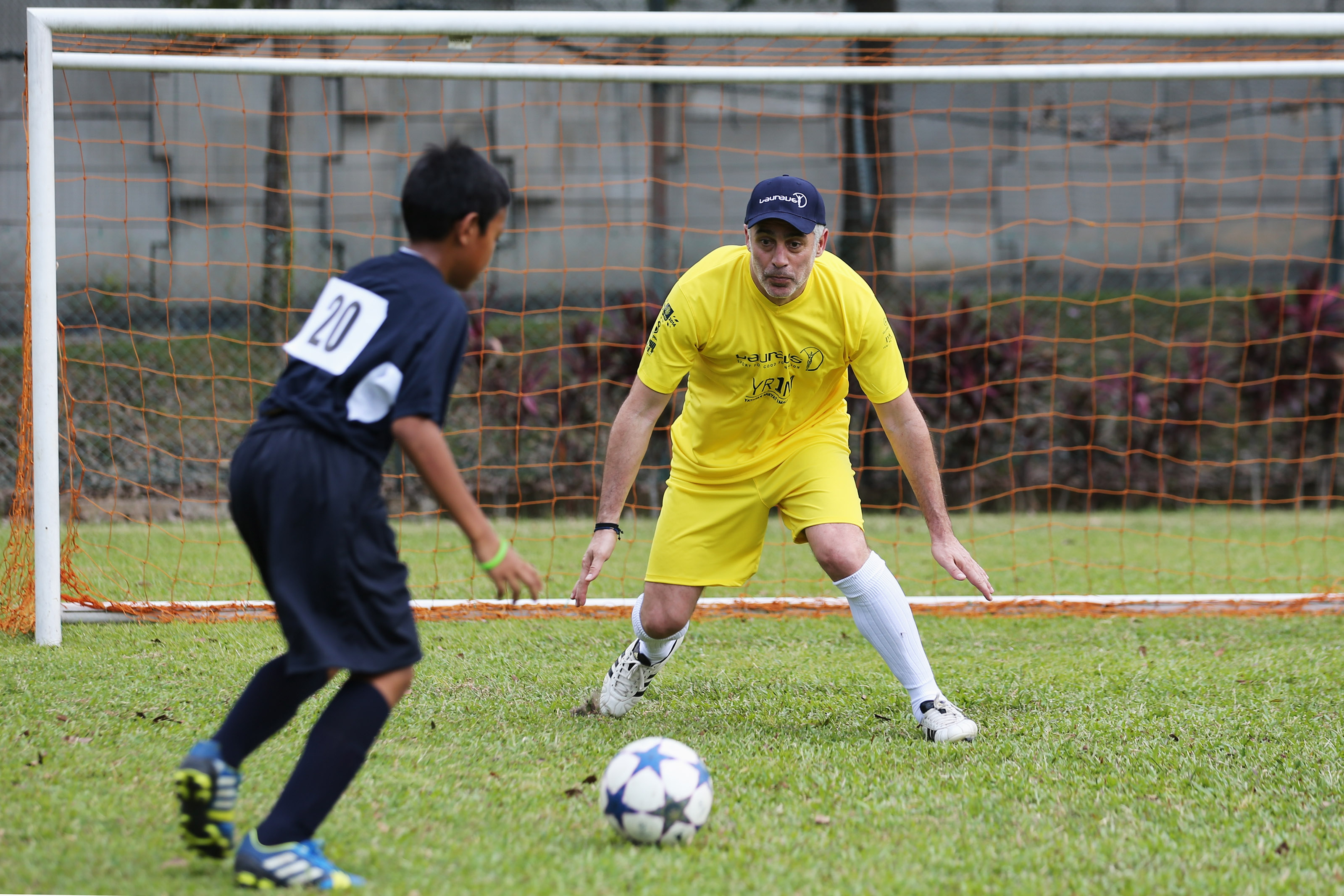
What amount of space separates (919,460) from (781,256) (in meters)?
0.77

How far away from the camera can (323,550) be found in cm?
220

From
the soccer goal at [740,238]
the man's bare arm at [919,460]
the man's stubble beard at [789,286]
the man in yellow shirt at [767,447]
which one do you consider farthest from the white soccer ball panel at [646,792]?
the soccer goal at [740,238]

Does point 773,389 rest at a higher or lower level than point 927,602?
higher

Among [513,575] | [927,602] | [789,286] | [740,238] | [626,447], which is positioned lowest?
[927,602]

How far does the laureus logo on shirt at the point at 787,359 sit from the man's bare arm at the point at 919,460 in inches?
9.5

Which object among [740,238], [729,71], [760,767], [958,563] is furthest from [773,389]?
[740,238]

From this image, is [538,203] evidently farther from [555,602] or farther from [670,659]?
[670,659]

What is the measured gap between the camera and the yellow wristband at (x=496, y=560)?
2.19m

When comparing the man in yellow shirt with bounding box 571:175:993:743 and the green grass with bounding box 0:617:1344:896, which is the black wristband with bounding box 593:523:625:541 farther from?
the green grass with bounding box 0:617:1344:896

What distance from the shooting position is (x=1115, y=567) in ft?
22.1

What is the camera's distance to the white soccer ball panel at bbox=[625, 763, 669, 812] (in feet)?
8.21

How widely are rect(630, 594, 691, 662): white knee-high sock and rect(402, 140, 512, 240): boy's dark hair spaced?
1.68 m

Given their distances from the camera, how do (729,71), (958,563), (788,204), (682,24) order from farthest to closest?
(729,71) → (682,24) → (958,563) → (788,204)

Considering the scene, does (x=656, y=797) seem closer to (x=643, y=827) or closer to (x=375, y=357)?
(x=643, y=827)
